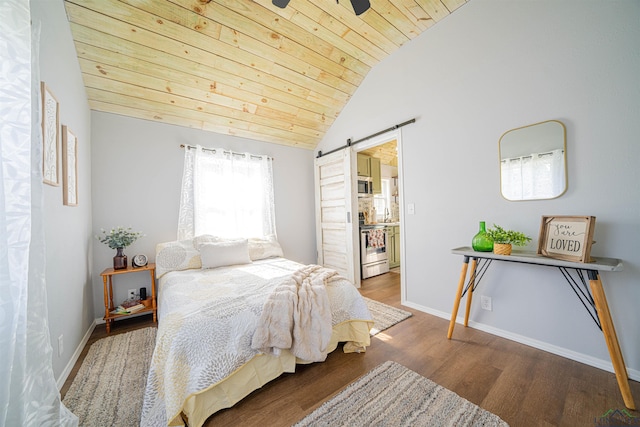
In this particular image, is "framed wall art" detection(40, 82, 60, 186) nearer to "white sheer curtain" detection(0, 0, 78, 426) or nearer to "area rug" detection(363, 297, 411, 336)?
"white sheer curtain" detection(0, 0, 78, 426)

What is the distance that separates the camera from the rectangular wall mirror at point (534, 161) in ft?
5.96

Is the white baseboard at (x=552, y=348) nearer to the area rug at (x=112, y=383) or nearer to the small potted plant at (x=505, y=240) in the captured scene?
the small potted plant at (x=505, y=240)

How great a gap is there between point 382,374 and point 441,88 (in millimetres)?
2756

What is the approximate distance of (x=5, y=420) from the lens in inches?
29.6

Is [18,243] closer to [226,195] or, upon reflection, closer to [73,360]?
[73,360]

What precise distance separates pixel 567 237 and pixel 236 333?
2.33 meters

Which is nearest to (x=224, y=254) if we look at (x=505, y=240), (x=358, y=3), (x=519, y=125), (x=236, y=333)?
(x=236, y=333)

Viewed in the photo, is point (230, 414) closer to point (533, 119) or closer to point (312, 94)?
point (533, 119)

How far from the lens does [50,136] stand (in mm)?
1505

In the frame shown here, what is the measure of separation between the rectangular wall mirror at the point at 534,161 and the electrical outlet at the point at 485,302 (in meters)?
0.95

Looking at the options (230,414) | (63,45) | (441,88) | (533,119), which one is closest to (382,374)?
(230,414)

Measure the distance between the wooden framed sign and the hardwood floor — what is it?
32.5 inches

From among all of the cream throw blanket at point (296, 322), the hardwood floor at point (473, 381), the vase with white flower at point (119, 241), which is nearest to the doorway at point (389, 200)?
the hardwood floor at point (473, 381)

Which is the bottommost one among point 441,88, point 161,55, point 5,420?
point 5,420
